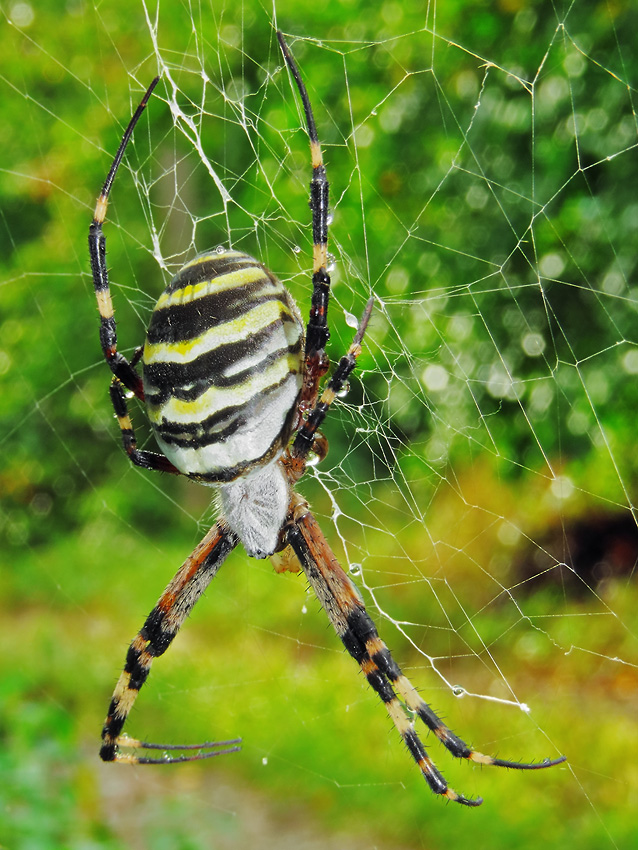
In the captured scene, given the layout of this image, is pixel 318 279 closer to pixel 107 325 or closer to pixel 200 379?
pixel 200 379

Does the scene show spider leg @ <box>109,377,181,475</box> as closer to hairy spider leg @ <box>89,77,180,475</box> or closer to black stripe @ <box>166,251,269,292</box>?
hairy spider leg @ <box>89,77,180,475</box>

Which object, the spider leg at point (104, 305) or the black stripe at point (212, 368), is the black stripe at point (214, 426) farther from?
the spider leg at point (104, 305)

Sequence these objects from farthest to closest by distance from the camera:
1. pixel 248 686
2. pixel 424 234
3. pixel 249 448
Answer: pixel 248 686, pixel 424 234, pixel 249 448

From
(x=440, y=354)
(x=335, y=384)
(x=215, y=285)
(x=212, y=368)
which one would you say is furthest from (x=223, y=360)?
(x=440, y=354)

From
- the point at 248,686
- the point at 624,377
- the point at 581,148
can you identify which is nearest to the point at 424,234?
the point at 581,148

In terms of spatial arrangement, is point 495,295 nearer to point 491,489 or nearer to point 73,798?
point 491,489

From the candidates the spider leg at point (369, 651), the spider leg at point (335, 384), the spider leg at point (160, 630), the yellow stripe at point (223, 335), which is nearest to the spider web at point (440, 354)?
the spider leg at point (369, 651)

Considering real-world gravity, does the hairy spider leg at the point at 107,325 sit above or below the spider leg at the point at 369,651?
above
